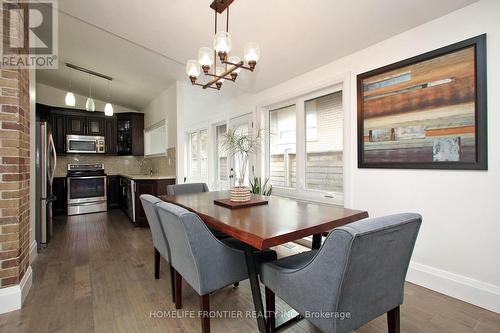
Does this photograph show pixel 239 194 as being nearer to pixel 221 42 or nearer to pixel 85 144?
pixel 221 42

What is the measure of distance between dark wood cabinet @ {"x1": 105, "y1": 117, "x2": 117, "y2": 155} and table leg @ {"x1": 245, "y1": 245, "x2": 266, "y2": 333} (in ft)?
19.0

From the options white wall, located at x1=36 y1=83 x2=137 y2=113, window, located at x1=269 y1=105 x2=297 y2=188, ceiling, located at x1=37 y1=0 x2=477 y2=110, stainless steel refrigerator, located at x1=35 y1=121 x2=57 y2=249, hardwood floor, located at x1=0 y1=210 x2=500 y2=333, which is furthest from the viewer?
white wall, located at x1=36 y1=83 x2=137 y2=113

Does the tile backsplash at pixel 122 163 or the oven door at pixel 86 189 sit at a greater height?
the tile backsplash at pixel 122 163

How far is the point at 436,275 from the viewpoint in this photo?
197 centimetres

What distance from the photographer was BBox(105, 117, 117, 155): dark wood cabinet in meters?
5.89

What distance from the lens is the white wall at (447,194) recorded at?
5.53ft

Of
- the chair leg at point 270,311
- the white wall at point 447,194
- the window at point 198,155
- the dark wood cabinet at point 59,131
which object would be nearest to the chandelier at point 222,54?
the white wall at point 447,194

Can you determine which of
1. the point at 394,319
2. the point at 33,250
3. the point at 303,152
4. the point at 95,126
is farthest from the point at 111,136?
the point at 394,319

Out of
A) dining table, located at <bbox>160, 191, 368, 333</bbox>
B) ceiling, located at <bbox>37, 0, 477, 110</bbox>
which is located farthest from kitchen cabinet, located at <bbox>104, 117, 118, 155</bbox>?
dining table, located at <bbox>160, 191, 368, 333</bbox>

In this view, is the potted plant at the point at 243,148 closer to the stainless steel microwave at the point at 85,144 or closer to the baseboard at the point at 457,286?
the baseboard at the point at 457,286

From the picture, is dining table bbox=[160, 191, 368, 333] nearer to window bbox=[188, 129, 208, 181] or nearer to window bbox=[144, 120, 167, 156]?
window bbox=[188, 129, 208, 181]

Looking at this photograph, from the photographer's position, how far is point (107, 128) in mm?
5895

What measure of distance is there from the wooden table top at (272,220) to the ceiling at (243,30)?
1.65m

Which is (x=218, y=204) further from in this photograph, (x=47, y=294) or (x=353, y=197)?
(x=47, y=294)
